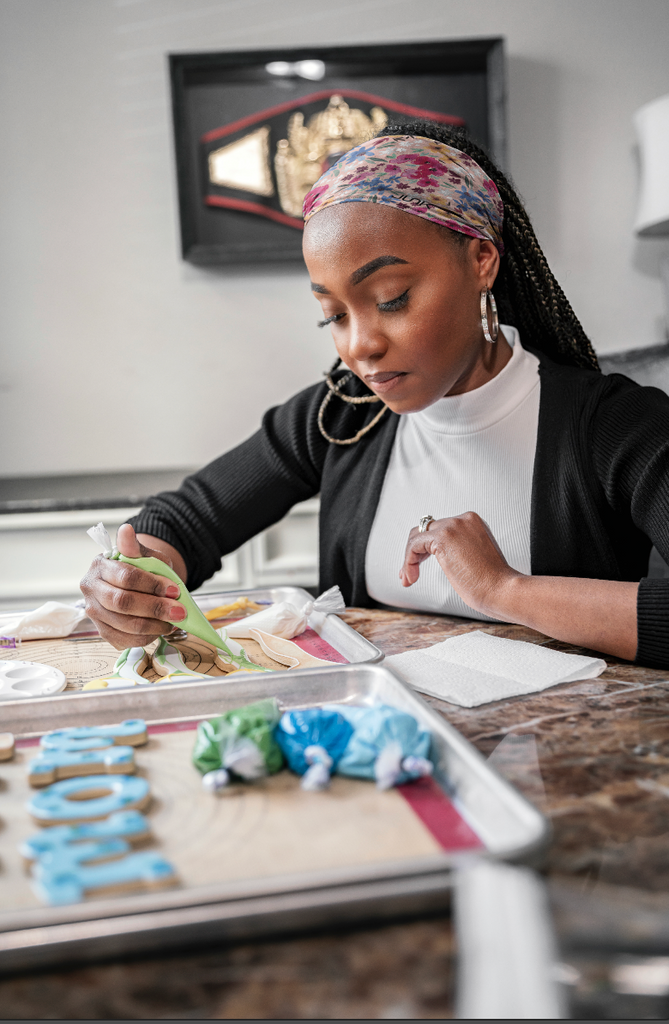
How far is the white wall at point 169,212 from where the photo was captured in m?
2.07

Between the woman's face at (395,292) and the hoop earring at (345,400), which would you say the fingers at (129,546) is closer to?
the woman's face at (395,292)

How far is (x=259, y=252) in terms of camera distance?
2096 millimetres

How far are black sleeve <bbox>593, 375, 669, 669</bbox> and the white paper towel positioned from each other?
0.92ft

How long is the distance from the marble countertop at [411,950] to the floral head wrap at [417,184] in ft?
2.25

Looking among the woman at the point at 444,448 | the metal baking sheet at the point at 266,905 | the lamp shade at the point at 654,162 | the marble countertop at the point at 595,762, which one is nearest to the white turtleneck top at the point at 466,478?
the woman at the point at 444,448

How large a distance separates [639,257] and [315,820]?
2193 mm

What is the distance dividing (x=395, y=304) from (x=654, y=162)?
1401mm

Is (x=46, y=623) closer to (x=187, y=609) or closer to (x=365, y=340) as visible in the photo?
(x=187, y=609)

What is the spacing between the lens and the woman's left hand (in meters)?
0.86

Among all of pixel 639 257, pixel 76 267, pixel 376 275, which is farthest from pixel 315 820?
pixel 639 257

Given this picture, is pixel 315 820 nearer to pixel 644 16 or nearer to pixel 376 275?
pixel 376 275

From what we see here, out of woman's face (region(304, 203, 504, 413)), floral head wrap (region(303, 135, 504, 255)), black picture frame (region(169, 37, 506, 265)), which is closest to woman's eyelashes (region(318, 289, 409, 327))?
woman's face (region(304, 203, 504, 413))

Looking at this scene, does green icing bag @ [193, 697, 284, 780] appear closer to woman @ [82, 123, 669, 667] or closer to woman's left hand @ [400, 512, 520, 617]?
woman @ [82, 123, 669, 667]

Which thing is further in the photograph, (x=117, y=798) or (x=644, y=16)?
(x=644, y=16)
